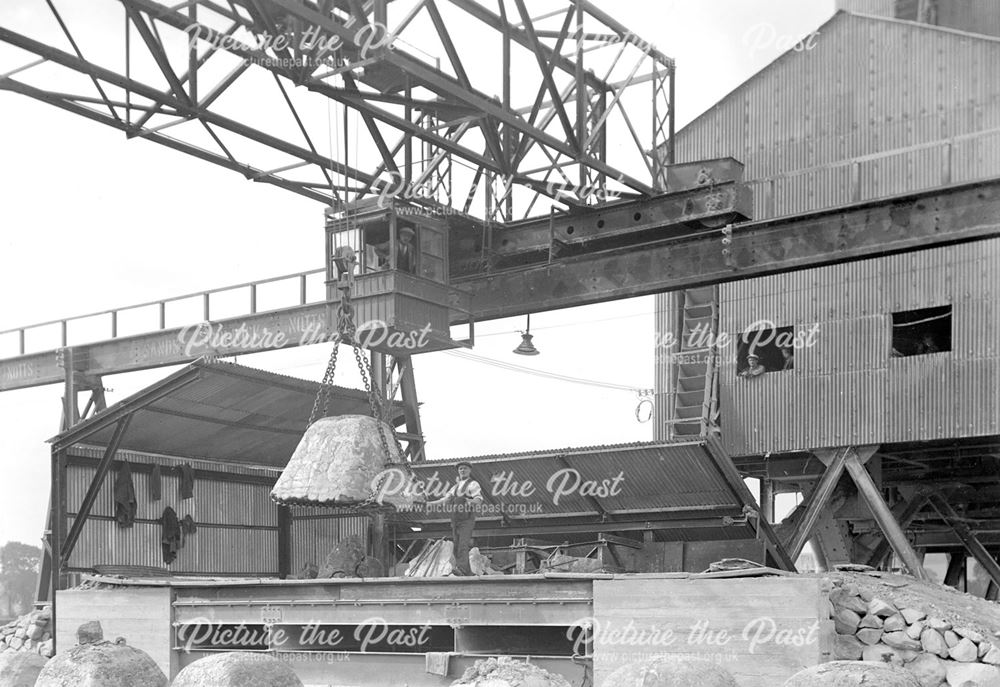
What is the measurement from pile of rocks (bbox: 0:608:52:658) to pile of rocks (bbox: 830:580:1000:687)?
13.5 meters

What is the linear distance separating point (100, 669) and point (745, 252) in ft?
34.1

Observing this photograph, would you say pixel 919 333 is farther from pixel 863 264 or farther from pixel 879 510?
pixel 879 510

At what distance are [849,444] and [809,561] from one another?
27.0m

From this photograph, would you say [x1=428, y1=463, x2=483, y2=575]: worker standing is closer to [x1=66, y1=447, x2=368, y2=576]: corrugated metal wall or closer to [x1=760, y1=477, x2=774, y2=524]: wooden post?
[x1=66, y1=447, x2=368, y2=576]: corrugated metal wall

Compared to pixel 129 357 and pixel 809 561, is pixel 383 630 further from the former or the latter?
pixel 809 561

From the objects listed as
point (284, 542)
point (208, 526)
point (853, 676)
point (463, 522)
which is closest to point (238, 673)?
point (853, 676)

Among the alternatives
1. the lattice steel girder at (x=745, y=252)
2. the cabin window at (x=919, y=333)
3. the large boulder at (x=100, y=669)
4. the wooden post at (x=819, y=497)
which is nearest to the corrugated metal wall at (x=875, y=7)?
the cabin window at (x=919, y=333)

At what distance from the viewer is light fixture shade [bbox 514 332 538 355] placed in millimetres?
21375

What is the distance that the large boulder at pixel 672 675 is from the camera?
915 centimetres

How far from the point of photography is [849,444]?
2203cm

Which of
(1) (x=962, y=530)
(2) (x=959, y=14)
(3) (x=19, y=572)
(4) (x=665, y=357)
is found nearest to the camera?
(4) (x=665, y=357)

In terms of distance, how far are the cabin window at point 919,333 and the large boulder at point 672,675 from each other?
45.6 ft

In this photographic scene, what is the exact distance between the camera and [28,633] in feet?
70.6

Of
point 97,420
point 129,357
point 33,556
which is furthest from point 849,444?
point 33,556
